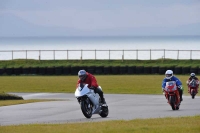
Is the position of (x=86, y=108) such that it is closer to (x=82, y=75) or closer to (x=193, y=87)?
(x=82, y=75)

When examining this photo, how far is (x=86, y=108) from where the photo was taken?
2266cm

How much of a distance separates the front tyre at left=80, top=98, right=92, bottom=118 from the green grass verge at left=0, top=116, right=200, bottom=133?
11.2ft

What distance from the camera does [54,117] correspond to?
77.9ft

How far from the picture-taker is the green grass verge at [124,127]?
16.6 m

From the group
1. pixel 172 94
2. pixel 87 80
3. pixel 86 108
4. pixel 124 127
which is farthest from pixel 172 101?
pixel 124 127

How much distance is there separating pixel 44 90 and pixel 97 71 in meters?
19.6

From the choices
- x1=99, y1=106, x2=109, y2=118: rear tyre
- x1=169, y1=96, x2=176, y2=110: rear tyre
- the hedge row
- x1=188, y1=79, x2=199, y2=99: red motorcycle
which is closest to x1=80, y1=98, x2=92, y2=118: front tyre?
x1=99, y1=106, x2=109, y2=118: rear tyre

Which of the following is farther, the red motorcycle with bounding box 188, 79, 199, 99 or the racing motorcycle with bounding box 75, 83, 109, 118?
the red motorcycle with bounding box 188, 79, 199, 99

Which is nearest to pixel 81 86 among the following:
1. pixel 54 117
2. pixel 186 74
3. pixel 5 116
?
pixel 54 117

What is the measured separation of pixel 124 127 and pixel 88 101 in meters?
5.50

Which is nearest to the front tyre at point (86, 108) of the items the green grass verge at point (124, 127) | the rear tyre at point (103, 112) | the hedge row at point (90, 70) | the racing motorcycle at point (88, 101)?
the racing motorcycle at point (88, 101)

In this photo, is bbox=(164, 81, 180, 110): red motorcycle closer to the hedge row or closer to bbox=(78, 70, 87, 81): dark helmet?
bbox=(78, 70, 87, 81): dark helmet

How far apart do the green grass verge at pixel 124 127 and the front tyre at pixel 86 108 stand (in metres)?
3.42

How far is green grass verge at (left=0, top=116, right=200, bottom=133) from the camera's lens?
1661cm
